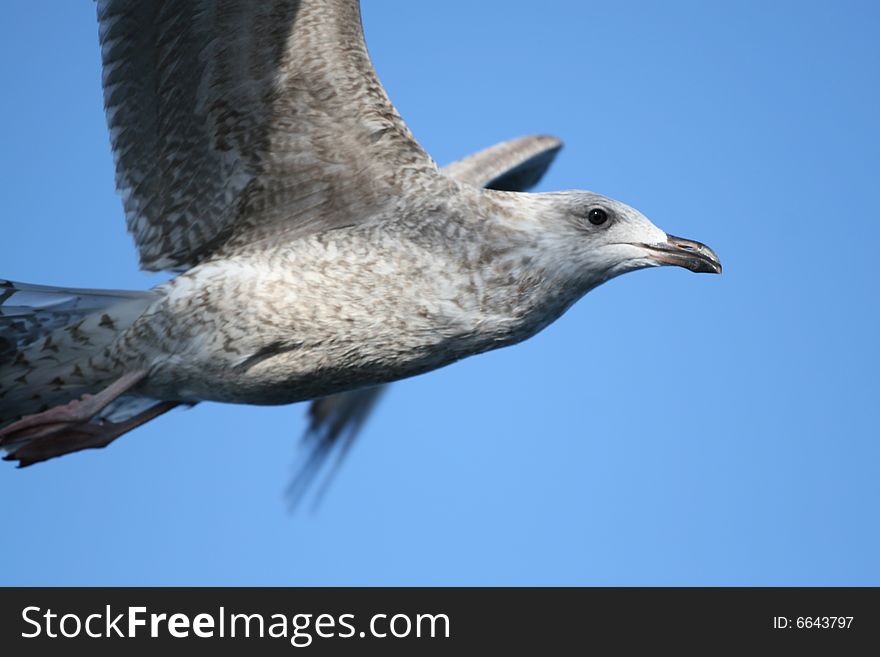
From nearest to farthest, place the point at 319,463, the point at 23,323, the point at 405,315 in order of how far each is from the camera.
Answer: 1. the point at 405,315
2. the point at 23,323
3. the point at 319,463

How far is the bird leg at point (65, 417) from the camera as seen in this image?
737 centimetres

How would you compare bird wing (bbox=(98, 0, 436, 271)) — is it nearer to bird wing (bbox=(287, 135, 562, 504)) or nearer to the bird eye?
the bird eye

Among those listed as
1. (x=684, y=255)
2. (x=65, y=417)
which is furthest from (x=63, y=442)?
(x=684, y=255)

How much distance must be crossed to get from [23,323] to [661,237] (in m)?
3.54

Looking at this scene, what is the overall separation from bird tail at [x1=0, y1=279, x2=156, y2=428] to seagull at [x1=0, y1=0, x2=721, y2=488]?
1 centimetres

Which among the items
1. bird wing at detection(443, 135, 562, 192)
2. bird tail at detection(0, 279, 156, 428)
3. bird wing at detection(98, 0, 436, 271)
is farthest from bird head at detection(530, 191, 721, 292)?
bird wing at detection(443, 135, 562, 192)

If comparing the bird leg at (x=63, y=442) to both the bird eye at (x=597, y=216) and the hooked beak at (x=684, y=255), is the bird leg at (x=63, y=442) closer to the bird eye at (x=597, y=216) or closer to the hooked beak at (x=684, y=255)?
the bird eye at (x=597, y=216)

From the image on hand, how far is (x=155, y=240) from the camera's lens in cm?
786

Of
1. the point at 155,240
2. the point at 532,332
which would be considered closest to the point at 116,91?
the point at 155,240

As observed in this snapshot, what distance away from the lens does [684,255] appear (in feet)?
23.9

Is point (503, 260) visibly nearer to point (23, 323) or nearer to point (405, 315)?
point (405, 315)

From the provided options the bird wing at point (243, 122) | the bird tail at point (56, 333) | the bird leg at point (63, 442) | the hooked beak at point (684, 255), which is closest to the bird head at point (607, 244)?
the hooked beak at point (684, 255)

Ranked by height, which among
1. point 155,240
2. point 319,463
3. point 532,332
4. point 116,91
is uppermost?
point 116,91

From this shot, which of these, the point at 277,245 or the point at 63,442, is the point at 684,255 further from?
the point at 63,442
